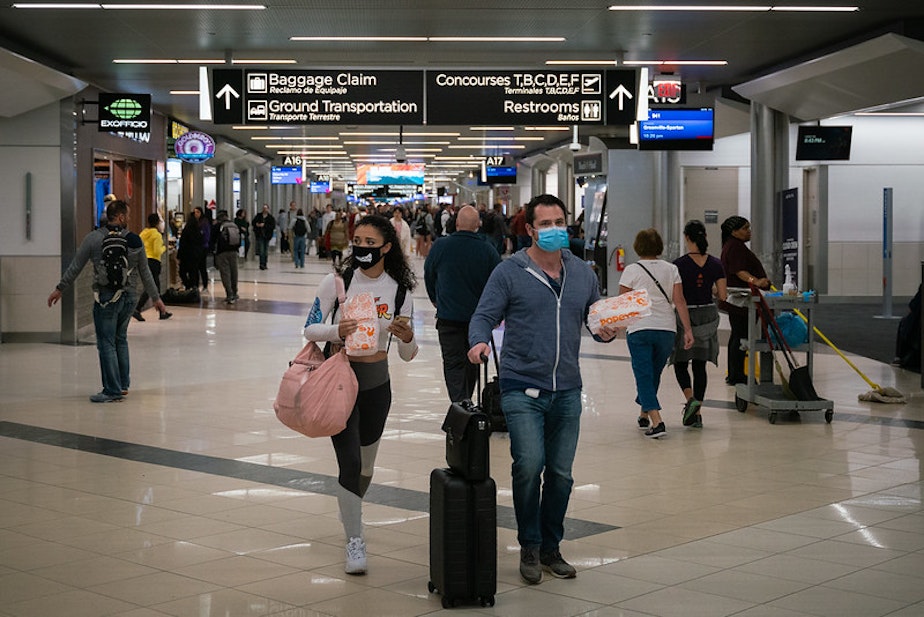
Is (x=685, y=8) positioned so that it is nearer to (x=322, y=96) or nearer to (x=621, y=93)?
(x=621, y=93)

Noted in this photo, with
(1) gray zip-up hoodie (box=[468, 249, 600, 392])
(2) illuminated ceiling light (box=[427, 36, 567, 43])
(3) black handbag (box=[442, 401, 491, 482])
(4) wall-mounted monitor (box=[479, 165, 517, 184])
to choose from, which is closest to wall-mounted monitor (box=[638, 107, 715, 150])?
(2) illuminated ceiling light (box=[427, 36, 567, 43])

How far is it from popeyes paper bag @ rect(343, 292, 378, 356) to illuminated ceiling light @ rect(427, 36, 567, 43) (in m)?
7.88

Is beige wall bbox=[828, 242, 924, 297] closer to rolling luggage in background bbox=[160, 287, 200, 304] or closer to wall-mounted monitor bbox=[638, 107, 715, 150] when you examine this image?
wall-mounted monitor bbox=[638, 107, 715, 150]

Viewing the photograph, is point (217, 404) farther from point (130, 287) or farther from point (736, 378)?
point (736, 378)

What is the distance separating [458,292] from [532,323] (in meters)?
3.34

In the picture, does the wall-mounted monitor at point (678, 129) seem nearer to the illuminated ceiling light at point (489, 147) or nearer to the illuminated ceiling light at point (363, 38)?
the illuminated ceiling light at point (363, 38)

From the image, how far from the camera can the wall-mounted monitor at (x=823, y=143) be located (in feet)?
67.4

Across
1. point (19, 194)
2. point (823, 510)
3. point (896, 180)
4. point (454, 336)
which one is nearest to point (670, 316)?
point (454, 336)

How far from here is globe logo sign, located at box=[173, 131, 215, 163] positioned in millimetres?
24016

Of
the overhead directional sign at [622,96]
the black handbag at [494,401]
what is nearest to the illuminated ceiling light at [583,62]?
the overhead directional sign at [622,96]

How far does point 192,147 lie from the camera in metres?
24.1

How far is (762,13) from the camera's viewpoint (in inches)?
456

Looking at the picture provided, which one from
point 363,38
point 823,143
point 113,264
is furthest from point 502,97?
point 823,143

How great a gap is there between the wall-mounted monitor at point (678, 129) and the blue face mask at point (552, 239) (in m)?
11.9
